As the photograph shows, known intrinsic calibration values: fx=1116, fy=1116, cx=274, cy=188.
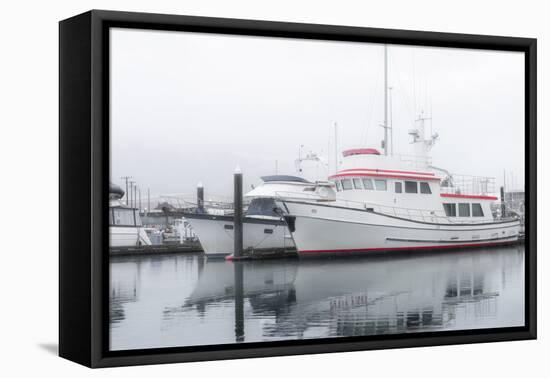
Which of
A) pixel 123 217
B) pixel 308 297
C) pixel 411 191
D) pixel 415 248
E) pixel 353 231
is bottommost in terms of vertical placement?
pixel 308 297

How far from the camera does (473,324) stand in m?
9.17

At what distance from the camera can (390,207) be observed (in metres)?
9.26

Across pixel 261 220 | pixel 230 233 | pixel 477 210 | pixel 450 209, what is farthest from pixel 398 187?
pixel 230 233

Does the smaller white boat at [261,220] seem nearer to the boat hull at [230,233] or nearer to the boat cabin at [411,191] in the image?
the boat hull at [230,233]

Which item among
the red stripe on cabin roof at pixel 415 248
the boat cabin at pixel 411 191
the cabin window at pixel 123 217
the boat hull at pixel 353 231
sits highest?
the boat cabin at pixel 411 191

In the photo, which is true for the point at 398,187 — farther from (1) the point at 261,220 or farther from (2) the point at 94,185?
(2) the point at 94,185

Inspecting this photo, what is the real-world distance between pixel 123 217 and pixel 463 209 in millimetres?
3038

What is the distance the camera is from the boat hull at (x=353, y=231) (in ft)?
29.6

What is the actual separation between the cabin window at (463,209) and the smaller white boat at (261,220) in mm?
1135

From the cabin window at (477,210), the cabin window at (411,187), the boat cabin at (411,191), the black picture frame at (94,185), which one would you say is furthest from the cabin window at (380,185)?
the black picture frame at (94,185)

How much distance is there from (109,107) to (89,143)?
11.4 inches

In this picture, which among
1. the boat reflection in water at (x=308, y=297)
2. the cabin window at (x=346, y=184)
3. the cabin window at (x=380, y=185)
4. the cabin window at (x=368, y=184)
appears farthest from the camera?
the cabin window at (x=380, y=185)

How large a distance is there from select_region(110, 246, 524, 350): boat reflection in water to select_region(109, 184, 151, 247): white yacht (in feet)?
0.47

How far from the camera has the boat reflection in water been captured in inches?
316
